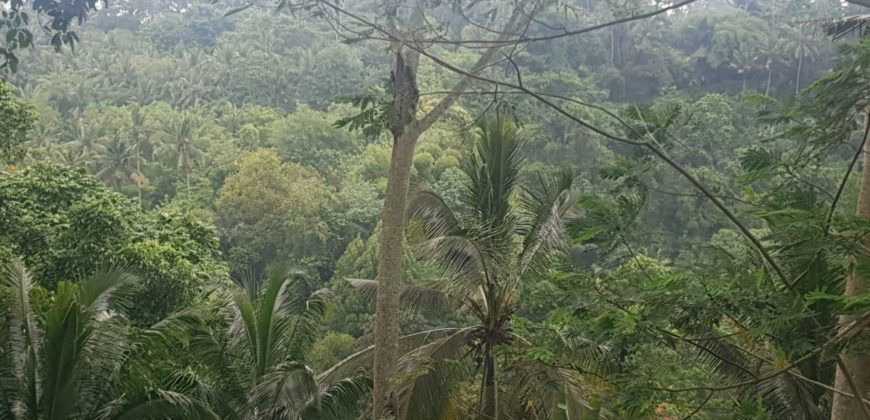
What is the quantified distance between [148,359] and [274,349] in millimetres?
1171

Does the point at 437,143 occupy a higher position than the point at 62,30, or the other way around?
the point at 62,30

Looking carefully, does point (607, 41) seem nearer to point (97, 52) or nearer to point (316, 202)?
point (316, 202)

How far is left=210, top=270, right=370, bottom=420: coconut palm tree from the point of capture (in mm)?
6184

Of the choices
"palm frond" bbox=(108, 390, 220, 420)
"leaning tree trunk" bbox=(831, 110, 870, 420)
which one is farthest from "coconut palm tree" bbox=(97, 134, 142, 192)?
"leaning tree trunk" bbox=(831, 110, 870, 420)

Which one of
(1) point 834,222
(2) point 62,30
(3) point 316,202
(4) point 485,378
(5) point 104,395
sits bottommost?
(3) point 316,202

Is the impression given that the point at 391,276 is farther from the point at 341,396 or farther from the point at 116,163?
the point at 116,163

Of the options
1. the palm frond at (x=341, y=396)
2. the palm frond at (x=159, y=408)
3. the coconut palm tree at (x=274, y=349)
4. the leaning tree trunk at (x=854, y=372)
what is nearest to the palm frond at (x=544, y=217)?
the palm frond at (x=341, y=396)

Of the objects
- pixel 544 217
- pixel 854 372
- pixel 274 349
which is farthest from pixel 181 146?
pixel 854 372

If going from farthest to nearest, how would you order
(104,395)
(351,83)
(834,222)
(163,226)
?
(351,83), (163,226), (104,395), (834,222)

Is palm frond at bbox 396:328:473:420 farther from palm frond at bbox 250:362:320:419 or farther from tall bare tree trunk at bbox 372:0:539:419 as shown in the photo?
palm frond at bbox 250:362:320:419

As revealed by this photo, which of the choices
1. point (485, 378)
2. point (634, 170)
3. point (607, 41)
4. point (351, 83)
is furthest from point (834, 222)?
point (607, 41)

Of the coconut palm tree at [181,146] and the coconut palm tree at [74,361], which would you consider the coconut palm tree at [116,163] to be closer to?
the coconut palm tree at [181,146]

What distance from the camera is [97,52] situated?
33.8 metres

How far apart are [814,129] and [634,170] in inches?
35.6
